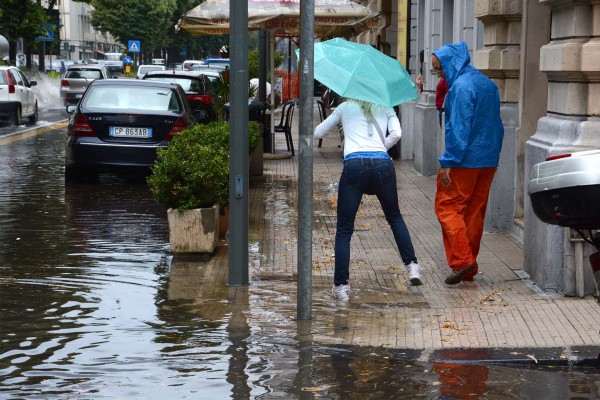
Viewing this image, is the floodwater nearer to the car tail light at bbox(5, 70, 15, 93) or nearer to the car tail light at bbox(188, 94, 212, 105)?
the car tail light at bbox(188, 94, 212, 105)

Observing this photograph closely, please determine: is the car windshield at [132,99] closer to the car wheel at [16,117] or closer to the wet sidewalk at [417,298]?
the wet sidewalk at [417,298]

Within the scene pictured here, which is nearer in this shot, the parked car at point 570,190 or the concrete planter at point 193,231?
the parked car at point 570,190

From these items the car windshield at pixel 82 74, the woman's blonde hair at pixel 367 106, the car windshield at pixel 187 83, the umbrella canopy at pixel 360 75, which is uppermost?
the umbrella canopy at pixel 360 75

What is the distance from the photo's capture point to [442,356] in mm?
7043

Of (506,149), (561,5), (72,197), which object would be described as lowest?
(72,197)

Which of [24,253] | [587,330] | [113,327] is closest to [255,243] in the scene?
[24,253]

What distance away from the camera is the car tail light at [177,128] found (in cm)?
1672

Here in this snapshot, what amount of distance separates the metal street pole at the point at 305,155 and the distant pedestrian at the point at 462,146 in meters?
1.65

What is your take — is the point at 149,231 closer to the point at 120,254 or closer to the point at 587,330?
the point at 120,254

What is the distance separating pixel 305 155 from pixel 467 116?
5.83 feet

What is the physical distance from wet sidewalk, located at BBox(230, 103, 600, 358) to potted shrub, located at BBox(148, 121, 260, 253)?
334 millimetres

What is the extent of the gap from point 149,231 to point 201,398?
665 centimetres

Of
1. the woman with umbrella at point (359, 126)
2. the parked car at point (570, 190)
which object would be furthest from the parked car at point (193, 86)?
the parked car at point (570, 190)

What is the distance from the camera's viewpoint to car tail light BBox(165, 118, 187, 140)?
16719 mm
